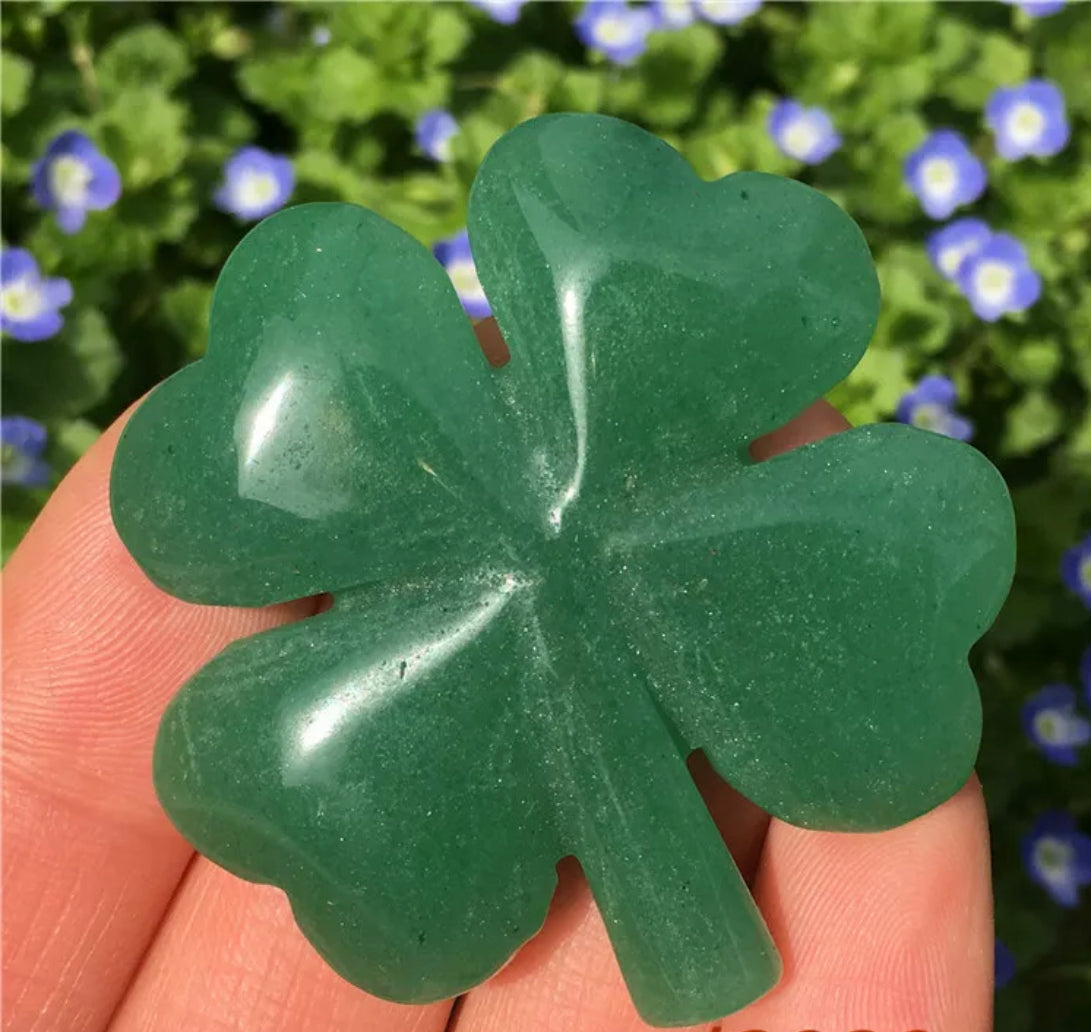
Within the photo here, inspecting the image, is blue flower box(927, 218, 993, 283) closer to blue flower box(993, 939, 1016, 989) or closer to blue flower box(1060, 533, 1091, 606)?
blue flower box(1060, 533, 1091, 606)

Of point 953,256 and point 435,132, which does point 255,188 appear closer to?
point 435,132

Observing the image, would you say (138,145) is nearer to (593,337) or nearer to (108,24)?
(108,24)

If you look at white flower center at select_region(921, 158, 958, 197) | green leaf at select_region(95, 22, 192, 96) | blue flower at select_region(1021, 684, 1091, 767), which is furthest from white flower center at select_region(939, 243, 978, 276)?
green leaf at select_region(95, 22, 192, 96)

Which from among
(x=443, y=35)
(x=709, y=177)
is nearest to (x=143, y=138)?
(x=443, y=35)

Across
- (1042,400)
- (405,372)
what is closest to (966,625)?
(405,372)

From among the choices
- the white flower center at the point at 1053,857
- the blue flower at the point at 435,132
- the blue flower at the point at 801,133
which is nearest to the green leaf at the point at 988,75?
the blue flower at the point at 801,133
